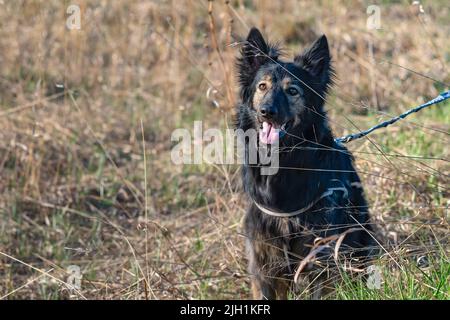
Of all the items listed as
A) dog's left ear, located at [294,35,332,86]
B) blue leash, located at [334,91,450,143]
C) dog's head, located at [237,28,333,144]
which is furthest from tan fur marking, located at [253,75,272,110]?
blue leash, located at [334,91,450,143]

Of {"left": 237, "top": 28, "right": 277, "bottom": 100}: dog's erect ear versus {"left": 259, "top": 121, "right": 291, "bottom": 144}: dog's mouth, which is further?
{"left": 237, "top": 28, "right": 277, "bottom": 100}: dog's erect ear

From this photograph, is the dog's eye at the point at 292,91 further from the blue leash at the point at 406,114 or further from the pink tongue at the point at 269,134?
the blue leash at the point at 406,114

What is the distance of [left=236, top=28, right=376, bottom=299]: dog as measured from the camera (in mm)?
4215

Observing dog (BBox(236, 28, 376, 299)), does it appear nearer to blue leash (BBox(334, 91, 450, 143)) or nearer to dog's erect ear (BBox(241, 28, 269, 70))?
dog's erect ear (BBox(241, 28, 269, 70))

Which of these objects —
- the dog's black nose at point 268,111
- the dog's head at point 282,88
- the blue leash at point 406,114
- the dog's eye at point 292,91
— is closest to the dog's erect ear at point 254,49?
the dog's head at point 282,88

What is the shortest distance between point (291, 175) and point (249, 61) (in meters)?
0.73

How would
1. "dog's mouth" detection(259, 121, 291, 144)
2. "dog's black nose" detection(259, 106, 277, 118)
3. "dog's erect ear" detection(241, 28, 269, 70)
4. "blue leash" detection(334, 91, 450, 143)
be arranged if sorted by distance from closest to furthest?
"blue leash" detection(334, 91, 450, 143) < "dog's black nose" detection(259, 106, 277, 118) < "dog's mouth" detection(259, 121, 291, 144) < "dog's erect ear" detection(241, 28, 269, 70)

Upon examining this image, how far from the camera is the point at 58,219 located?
18.7 ft

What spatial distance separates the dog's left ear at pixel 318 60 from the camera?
435 centimetres

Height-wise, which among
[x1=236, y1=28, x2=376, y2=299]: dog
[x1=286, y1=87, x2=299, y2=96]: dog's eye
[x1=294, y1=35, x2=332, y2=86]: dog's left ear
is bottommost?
[x1=236, y1=28, x2=376, y2=299]: dog

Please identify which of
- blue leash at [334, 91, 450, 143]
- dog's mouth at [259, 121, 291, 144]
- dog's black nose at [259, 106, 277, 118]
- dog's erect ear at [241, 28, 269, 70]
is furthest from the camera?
dog's erect ear at [241, 28, 269, 70]

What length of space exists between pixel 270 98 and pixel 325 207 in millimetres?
671

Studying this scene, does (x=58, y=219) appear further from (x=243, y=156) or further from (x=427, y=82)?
(x=427, y=82)

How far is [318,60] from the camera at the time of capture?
4367mm
